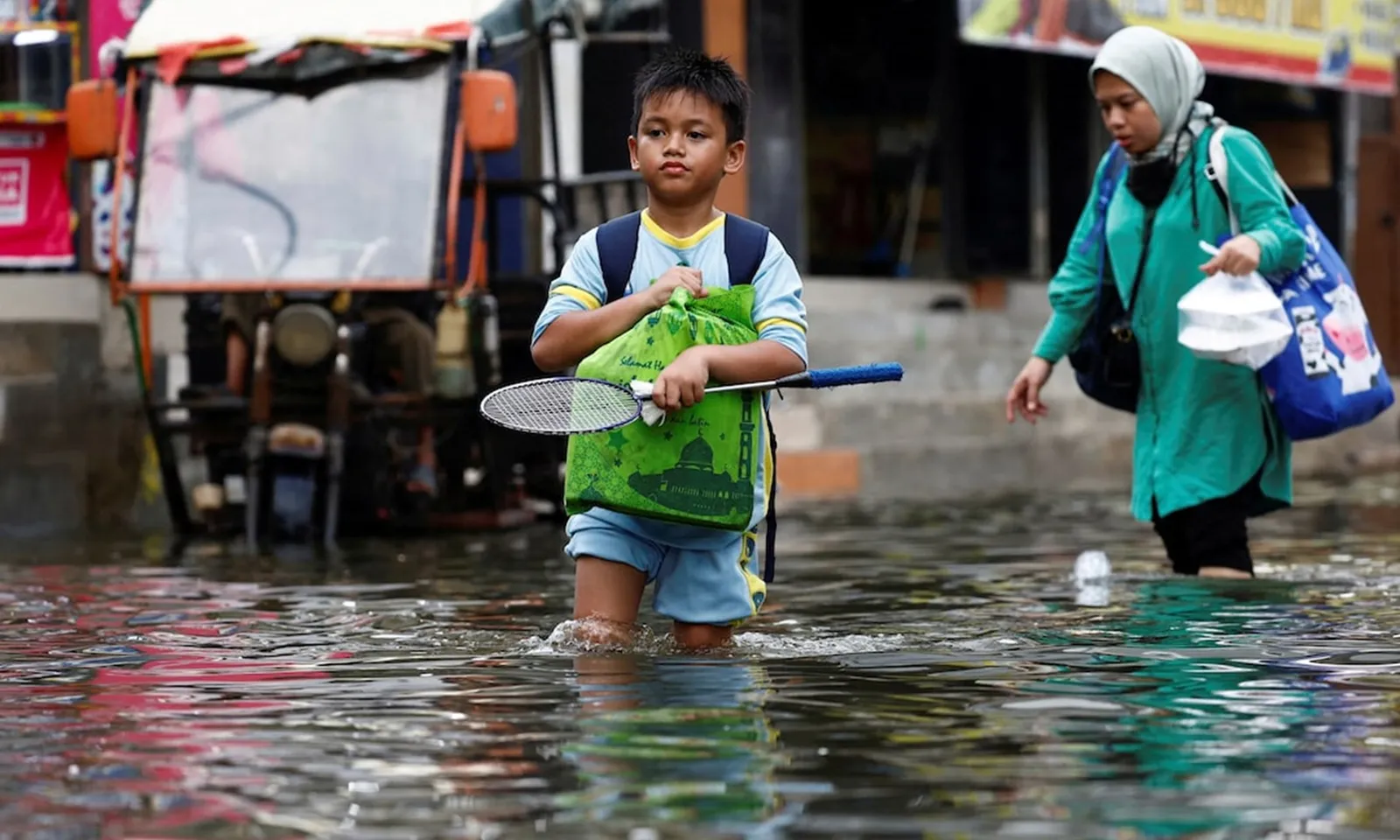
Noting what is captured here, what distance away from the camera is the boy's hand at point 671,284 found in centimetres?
643

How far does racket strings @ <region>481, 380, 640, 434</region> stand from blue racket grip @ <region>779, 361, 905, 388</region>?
393mm

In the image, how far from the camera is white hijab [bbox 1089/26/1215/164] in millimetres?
8625

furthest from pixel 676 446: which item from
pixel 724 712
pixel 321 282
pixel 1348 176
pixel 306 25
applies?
pixel 1348 176

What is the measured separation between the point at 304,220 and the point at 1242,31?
10.3 metres

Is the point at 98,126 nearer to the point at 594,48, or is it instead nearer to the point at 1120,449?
the point at 594,48

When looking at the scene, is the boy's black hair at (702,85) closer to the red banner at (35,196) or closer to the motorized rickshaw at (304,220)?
the motorized rickshaw at (304,220)

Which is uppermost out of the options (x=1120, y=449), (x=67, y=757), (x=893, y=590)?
Answer: (x=67, y=757)

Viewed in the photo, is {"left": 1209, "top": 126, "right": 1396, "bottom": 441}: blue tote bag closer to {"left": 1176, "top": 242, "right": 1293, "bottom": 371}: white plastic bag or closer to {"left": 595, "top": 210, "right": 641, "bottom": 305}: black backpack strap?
{"left": 1176, "top": 242, "right": 1293, "bottom": 371}: white plastic bag

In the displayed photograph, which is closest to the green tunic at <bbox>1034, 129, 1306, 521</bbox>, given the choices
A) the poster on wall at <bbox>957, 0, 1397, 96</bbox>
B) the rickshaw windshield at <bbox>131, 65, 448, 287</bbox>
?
the rickshaw windshield at <bbox>131, 65, 448, 287</bbox>

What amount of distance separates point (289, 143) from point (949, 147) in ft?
29.1

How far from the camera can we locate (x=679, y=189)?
6.56 metres

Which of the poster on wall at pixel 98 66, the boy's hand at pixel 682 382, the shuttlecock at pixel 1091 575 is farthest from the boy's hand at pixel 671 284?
the poster on wall at pixel 98 66

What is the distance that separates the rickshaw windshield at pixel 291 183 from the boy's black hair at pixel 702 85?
684cm

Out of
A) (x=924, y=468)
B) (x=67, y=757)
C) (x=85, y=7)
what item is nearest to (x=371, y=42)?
(x=85, y=7)
